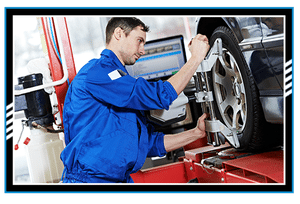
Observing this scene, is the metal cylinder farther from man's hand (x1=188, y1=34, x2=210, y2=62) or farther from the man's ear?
man's hand (x1=188, y1=34, x2=210, y2=62)

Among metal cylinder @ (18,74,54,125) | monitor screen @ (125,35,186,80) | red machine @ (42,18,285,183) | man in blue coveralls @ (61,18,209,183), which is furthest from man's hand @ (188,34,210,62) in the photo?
monitor screen @ (125,35,186,80)

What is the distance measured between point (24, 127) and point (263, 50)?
5.06 feet

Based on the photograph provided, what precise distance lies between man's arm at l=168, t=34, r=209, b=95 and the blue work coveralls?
0.05 meters

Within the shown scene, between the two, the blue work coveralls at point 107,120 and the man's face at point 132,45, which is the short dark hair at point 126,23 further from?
the blue work coveralls at point 107,120

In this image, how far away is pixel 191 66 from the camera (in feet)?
5.08

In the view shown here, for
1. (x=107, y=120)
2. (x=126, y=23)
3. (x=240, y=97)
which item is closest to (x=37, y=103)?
(x=107, y=120)

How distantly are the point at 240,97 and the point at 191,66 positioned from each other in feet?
1.53

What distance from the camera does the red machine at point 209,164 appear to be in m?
1.55

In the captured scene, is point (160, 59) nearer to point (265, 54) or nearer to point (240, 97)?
point (240, 97)

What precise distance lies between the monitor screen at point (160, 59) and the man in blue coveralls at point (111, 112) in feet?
3.68

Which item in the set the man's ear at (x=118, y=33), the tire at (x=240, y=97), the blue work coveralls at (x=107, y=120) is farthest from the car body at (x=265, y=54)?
the man's ear at (x=118, y=33)

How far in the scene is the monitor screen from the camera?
282 cm

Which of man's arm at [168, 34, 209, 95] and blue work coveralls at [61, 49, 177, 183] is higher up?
man's arm at [168, 34, 209, 95]
